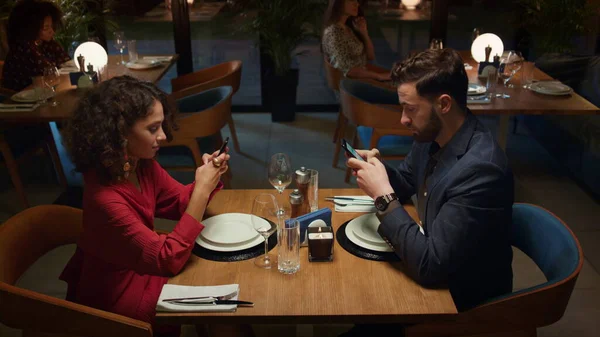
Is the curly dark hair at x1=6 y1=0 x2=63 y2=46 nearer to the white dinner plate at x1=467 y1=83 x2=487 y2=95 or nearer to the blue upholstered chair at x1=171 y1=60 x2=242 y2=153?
the blue upholstered chair at x1=171 y1=60 x2=242 y2=153

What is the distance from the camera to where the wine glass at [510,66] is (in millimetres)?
4004

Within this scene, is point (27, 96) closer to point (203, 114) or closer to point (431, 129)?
point (203, 114)

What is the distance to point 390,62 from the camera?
661 cm

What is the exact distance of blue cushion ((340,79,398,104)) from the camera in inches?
163

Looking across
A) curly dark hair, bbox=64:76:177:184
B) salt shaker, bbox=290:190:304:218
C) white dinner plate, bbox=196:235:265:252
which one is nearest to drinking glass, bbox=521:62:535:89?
salt shaker, bbox=290:190:304:218

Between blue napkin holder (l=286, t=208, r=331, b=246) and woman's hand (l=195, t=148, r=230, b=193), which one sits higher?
woman's hand (l=195, t=148, r=230, b=193)

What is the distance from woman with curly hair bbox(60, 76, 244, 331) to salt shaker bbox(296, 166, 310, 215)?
1.03ft

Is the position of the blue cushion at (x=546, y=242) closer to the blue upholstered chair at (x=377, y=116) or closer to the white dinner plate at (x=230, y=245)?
the white dinner plate at (x=230, y=245)

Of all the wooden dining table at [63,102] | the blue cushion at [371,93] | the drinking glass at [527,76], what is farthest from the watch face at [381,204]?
the drinking glass at [527,76]

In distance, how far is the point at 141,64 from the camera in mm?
4730

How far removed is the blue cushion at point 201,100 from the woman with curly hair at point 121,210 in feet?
6.00

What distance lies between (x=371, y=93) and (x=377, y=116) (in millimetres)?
410

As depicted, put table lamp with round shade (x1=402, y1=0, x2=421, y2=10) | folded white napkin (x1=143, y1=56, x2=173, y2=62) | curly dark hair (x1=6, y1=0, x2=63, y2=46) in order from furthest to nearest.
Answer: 1. table lamp with round shade (x1=402, y1=0, x2=421, y2=10)
2. folded white napkin (x1=143, y1=56, x2=173, y2=62)
3. curly dark hair (x1=6, y1=0, x2=63, y2=46)

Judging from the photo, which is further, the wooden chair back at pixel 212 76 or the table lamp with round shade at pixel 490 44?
the wooden chair back at pixel 212 76
